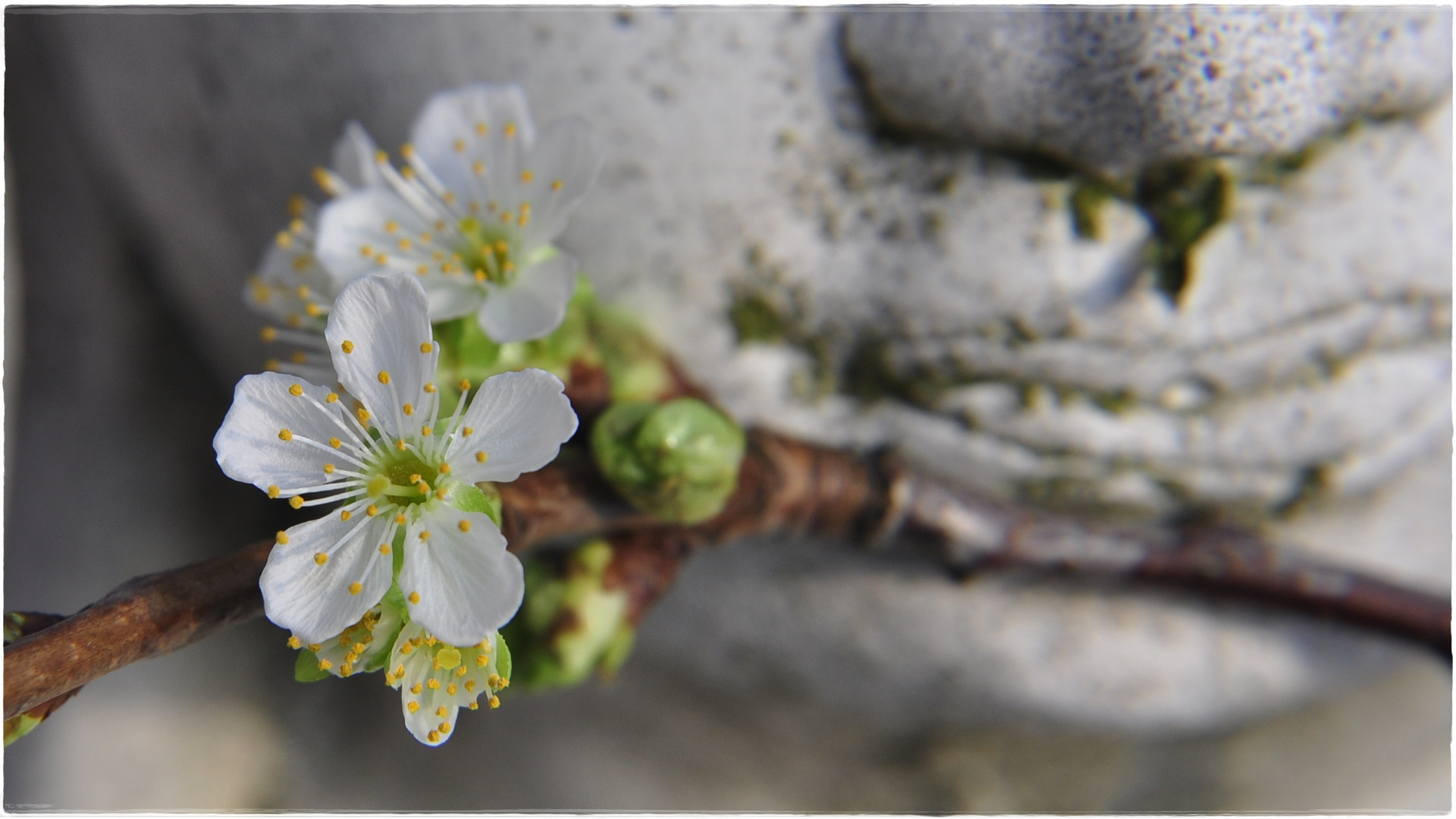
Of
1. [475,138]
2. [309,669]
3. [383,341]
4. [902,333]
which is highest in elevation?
[902,333]

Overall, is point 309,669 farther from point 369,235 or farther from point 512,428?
point 369,235

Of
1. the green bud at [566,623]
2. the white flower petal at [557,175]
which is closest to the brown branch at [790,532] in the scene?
the green bud at [566,623]

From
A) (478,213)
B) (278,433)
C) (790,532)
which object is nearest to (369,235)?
(478,213)

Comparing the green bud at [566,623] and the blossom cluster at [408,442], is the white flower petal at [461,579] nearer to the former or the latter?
the blossom cluster at [408,442]

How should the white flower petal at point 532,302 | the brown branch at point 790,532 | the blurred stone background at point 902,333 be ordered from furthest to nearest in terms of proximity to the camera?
the blurred stone background at point 902,333 → the white flower petal at point 532,302 → the brown branch at point 790,532

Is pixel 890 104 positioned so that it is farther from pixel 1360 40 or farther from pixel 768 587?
pixel 768 587

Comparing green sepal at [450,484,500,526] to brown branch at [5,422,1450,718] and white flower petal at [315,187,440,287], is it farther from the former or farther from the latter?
white flower petal at [315,187,440,287]
